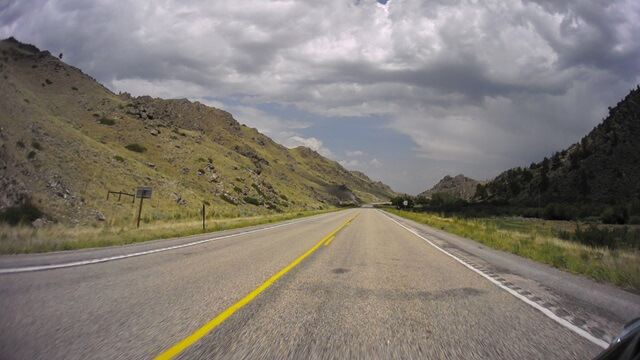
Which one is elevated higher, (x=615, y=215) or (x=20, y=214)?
(x=615, y=215)

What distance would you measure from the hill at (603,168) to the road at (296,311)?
2681 inches

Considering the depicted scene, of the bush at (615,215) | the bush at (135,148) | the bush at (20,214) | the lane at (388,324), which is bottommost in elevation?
the bush at (20,214)

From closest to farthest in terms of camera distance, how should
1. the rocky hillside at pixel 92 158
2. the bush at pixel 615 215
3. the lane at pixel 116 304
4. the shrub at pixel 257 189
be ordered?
1. the lane at pixel 116 304
2. the rocky hillside at pixel 92 158
3. the bush at pixel 615 215
4. the shrub at pixel 257 189

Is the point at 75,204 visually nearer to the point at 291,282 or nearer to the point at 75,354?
the point at 291,282

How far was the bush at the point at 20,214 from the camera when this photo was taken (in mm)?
19844

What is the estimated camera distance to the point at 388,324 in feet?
16.3

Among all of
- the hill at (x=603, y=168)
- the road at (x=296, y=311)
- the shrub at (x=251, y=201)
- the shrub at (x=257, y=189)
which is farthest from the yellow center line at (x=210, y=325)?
the hill at (x=603, y=168)

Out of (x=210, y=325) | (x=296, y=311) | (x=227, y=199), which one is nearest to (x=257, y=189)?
(x=227, y=199)

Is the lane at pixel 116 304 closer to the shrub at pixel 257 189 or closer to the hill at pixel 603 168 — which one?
the shrub at pixel 257 189

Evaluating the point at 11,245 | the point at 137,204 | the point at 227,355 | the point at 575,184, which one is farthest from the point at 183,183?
the point at 575,184

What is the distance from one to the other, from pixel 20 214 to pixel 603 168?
9581 cm

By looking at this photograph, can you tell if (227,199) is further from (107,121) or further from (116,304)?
(116,304)

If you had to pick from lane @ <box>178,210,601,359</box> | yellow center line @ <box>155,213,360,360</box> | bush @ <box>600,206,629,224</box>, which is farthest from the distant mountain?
yellow center line @ <box>155,213,360,360</box>

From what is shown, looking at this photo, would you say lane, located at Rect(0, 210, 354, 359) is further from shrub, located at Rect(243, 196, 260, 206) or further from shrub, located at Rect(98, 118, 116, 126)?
shrub, located at Rect(98, 118, 116, 126)
